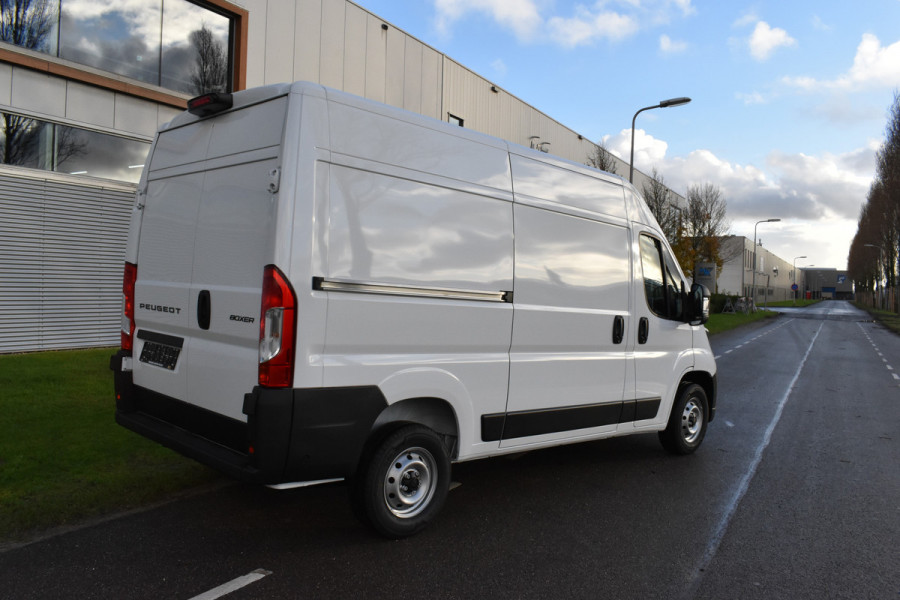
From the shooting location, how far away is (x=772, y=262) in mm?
108500

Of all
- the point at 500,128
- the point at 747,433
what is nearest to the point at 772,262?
the point at 500,128

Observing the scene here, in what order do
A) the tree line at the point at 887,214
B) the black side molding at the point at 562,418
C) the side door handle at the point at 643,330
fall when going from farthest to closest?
the tree line at the point at 887,214 < the side door handle at the point at 643,330 < the black side molding at the point at 562,418

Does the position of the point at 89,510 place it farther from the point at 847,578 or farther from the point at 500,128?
the point at 500,128

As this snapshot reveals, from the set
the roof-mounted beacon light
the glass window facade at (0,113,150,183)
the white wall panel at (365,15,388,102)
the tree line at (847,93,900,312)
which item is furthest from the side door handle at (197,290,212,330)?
the tree line at (847,93,900,312)

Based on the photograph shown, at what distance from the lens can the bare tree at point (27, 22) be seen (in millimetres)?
9930

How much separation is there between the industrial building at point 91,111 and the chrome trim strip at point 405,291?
9.23m

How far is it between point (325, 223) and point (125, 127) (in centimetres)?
987

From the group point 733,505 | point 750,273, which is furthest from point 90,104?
point 750,273

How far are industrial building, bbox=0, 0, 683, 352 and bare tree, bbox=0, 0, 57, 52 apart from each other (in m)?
0.02

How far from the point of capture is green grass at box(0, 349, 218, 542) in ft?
13.5

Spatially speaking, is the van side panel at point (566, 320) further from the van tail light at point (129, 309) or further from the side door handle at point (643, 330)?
the van tail light at point (129, 309)

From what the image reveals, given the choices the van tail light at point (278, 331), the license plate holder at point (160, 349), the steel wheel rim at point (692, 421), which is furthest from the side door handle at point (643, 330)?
the license plate holder at point (160, 349)

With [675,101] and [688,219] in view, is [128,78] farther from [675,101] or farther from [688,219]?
[688,219]

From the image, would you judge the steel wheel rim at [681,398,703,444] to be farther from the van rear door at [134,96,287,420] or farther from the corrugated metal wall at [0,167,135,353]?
the corrugated metal wall at [0,167,135,353]
